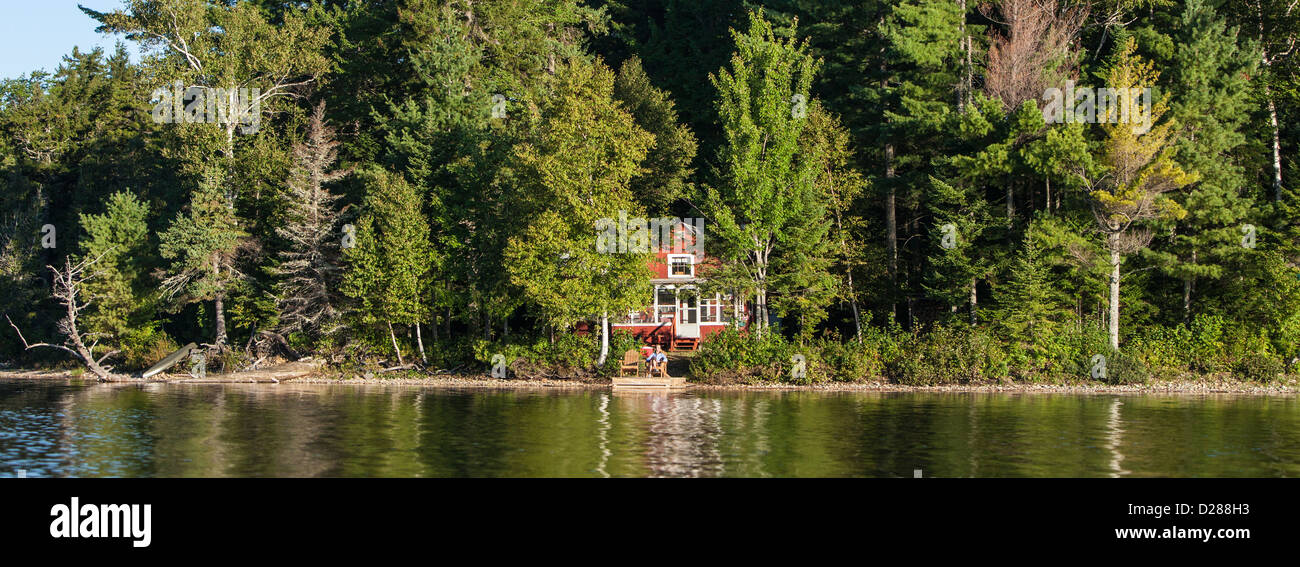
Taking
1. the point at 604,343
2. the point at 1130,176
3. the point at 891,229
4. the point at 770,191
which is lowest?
the point at 604,343

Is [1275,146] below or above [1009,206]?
above

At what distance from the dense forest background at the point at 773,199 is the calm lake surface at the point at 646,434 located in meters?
5.95

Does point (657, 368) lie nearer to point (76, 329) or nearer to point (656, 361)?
point (656, 361)

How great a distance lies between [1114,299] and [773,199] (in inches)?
574

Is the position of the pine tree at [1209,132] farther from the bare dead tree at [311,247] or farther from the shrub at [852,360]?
the bare dead tree at [311,247]

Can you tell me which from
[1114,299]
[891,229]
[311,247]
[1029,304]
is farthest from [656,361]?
[1114,299]

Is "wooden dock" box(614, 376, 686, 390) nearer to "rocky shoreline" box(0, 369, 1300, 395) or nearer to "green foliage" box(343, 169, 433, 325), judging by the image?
"rocky shoreline" box(0, 369, 1300, 395)

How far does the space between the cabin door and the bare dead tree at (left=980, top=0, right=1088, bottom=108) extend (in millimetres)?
17395

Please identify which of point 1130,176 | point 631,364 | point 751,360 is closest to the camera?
point 1130,176

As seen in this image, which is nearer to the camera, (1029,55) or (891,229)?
(1029,55)

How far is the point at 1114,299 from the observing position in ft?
149

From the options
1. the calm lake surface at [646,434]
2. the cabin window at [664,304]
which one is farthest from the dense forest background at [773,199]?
the calm lake surface at [646,434]

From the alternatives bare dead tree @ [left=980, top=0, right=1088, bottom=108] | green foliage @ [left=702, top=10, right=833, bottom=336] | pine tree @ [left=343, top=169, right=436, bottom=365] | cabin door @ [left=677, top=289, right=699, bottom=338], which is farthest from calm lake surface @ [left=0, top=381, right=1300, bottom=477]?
bare dead tree @ [left=980, top=0, right=1088, bottom=108]
